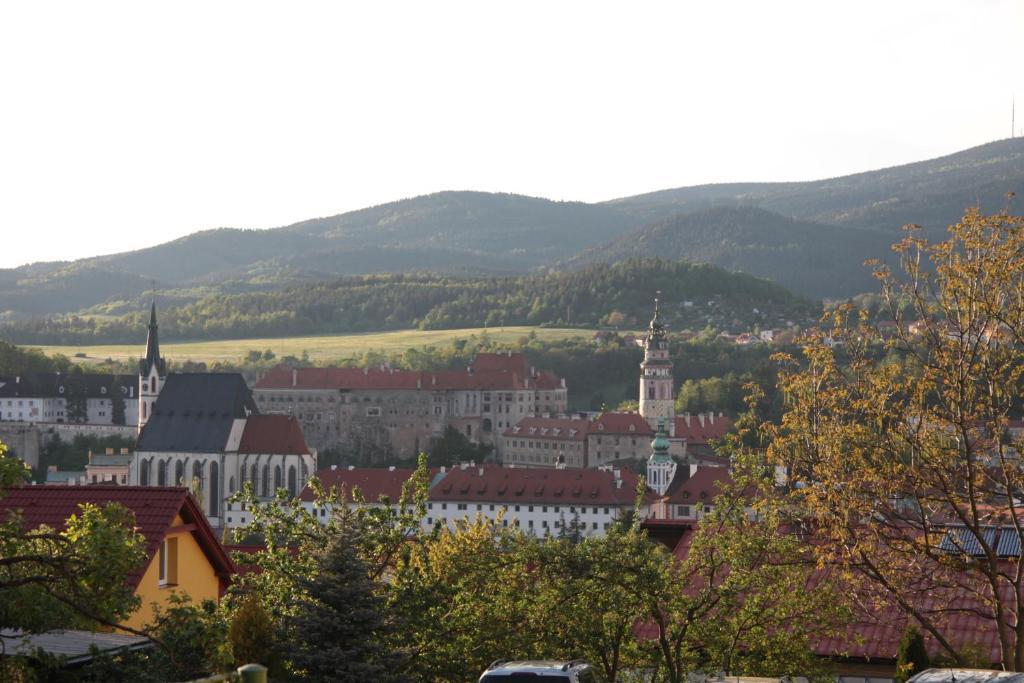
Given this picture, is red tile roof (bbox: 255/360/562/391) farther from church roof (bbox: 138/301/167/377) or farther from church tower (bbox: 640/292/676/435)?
church roof (bbox: 138/301/167/377)

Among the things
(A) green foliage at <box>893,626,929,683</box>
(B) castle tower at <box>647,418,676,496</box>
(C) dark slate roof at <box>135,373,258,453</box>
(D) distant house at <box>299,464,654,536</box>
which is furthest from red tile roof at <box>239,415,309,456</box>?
(A) green foliage at <box>893,626,929,683</box>

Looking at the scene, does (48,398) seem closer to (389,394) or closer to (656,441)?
(389,394)

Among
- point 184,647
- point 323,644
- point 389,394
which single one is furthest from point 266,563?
point 389,394

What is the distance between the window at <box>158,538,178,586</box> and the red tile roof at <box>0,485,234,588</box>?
0.31m

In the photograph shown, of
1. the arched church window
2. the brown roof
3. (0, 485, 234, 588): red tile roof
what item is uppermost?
(0, 485, 234, 588): red tile roof

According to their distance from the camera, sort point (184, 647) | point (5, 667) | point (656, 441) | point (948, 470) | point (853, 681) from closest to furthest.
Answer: point (5, 667), point (184, 647), point (948, 470), point (853, 681), point (656, 441)

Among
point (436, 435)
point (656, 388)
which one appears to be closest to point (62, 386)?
point (436, 435)

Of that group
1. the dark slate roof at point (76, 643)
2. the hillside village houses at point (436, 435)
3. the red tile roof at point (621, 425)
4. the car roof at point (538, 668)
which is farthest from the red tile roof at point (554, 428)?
the dark slate roof at point (76, 643)

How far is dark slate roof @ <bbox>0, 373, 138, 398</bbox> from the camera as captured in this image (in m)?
147

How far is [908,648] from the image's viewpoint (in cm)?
1861

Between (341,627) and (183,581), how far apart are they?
3485 mm

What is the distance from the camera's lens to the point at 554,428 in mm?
139125

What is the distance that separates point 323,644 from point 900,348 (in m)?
7.10

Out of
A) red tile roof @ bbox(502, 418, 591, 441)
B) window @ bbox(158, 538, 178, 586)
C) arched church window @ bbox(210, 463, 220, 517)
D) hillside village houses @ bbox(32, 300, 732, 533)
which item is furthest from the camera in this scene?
red tile roof @ bbox(502, 418, 591, 441)
